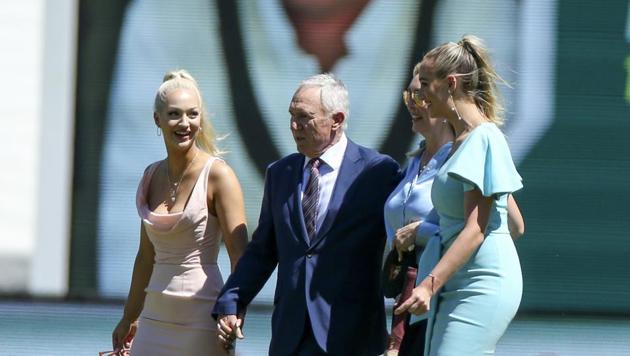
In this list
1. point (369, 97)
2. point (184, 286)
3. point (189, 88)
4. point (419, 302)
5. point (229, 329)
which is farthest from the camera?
point (369, 97)

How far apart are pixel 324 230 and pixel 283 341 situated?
39cm

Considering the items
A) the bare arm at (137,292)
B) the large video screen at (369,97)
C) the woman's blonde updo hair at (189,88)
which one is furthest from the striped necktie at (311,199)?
the large video screen at (369,97)

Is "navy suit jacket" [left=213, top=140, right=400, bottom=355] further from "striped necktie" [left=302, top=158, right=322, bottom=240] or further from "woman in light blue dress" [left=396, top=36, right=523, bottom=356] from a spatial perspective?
"woman in light blue dress" [left=396, top=36, right=523, bottom=356]

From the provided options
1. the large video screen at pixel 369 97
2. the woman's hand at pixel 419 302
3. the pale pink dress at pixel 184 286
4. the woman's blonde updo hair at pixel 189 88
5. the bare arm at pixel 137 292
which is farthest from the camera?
the large video screen at pixel 369 97

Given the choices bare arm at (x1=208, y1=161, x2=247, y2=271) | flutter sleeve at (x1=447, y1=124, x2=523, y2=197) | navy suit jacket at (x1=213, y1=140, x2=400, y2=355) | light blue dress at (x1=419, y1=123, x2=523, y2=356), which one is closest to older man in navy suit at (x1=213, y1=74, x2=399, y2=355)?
navy suit jacket at (x1=213, y1=140, x2=400, y2=355)

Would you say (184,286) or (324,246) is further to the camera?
(184,286)

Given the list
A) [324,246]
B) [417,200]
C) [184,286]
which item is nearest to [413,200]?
[417,200]

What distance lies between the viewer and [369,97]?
255 inches

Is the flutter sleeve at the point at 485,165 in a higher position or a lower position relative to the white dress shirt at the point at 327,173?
higher

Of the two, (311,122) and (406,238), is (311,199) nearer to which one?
(311,122)

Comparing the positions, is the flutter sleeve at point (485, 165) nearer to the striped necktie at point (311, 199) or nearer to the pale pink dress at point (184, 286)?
the striped necktie at point (311, 199)

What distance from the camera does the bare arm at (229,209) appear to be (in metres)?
4.39

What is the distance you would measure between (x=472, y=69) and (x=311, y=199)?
2.47 feet

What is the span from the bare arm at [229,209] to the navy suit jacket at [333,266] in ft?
0.28
